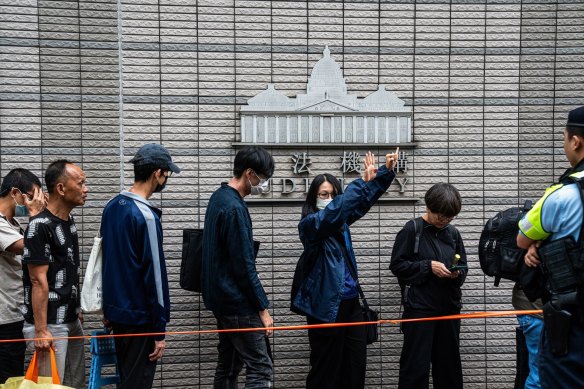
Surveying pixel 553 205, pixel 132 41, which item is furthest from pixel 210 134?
pixel 553 205

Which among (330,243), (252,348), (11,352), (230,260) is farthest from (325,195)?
(11,352)

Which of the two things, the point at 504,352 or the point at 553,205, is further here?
the point at 504,352

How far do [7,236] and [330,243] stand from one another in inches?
90.5

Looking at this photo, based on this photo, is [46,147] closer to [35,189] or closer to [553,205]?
[35,189]

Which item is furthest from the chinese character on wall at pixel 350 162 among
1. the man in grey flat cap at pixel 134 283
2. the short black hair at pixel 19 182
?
the short black hair at pixel 19 182

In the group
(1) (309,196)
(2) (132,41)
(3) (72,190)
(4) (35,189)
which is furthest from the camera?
(2) (132,41)

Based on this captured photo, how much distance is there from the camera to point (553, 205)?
3533 millimetres

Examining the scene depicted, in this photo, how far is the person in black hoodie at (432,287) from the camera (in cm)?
510

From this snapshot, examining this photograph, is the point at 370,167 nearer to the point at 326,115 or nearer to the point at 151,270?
the point at 326,115

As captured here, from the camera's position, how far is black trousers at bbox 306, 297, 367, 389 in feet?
16.4

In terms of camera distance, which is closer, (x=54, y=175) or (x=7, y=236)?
(x=54, y=175)

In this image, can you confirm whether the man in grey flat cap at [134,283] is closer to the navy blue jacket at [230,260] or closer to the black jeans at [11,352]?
the navy blue jacket at [230,260]

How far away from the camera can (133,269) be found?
13.7 feet

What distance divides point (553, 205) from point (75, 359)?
332 centimetres
